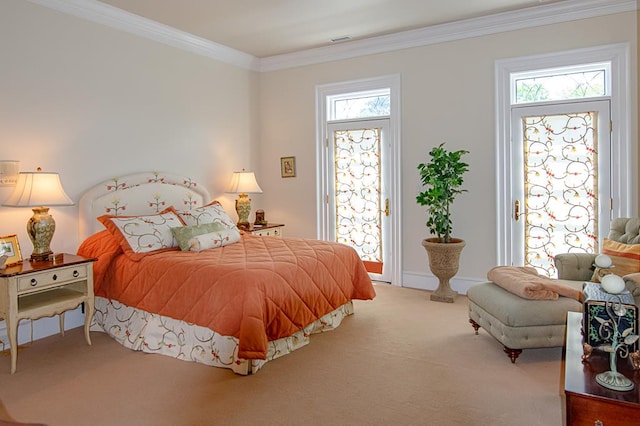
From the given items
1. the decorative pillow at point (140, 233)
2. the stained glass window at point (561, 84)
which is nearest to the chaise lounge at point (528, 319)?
the stained glass window at point (561, 84)

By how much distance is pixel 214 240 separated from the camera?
4184 mm

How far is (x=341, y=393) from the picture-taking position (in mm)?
2828

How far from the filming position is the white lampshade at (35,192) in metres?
3.46

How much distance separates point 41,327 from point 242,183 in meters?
2.61

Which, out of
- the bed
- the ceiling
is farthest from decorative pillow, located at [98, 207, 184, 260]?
the ceiling

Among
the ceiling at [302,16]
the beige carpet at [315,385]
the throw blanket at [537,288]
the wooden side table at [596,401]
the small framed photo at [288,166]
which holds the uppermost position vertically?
the ceiling at [302,16]

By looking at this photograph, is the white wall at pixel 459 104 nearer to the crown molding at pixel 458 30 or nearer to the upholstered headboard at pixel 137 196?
the crown molding at pixel 458 30

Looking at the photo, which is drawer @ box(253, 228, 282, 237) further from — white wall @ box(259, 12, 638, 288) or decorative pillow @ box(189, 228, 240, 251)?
decorative pillow @ box(189, 228, 240, 251)

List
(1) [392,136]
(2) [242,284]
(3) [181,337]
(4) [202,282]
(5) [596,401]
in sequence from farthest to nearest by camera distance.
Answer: (1) [392,136] < (3) [181,337] < (4) [202,282] < (2) [242,284] < (5) [596,401]

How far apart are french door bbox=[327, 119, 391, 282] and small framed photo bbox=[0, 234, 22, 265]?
3472mm

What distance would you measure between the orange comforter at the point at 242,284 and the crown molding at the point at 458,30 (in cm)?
261

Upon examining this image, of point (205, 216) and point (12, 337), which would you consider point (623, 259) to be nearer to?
point (205, 216)

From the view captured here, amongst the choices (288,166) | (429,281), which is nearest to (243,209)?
Result: (288,166)

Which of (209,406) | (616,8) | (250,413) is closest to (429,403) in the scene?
(250,413)
